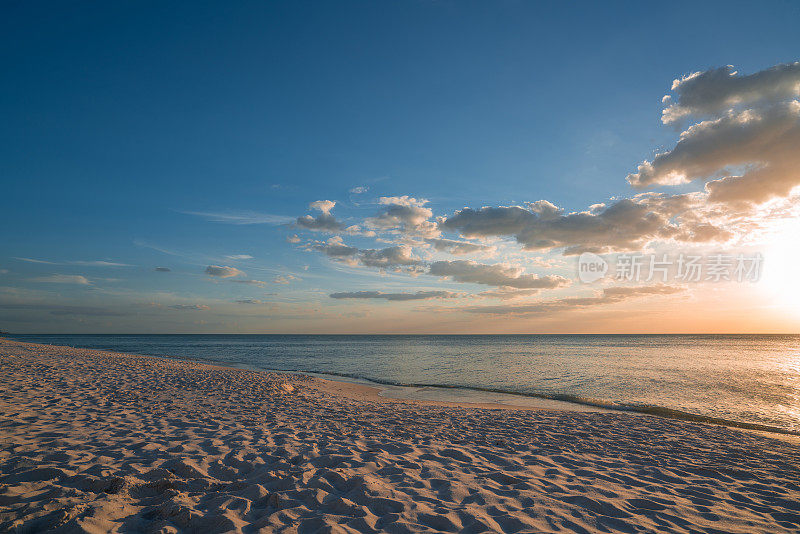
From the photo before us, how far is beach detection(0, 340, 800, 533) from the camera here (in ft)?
12.8

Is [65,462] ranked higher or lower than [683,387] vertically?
A: higher

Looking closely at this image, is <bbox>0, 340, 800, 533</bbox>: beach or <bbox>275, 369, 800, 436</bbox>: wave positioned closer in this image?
<bbox>0, 340, 800, 533</bbox>: beach

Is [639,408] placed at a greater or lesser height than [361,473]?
lesser

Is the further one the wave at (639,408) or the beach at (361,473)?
the wave at (639,408)

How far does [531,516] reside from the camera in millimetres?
4164

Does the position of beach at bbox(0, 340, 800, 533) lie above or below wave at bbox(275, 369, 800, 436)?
above

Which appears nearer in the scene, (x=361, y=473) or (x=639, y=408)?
(x=361, y=473)

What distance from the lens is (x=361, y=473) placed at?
531 cm

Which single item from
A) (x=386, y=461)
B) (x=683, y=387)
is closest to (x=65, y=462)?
(x=386, y=461)

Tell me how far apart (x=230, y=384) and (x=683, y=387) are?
930 inches

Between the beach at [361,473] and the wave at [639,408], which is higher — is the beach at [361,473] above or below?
above

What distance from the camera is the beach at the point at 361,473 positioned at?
3.91 m

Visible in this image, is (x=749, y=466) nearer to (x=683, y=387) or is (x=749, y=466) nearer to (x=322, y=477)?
(x=322, y=477)

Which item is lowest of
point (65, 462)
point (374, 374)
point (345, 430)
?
point (374, 374)
